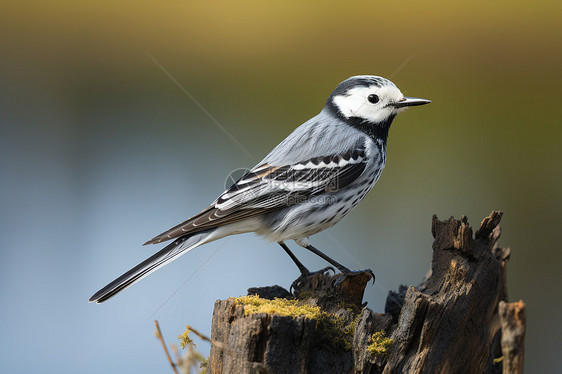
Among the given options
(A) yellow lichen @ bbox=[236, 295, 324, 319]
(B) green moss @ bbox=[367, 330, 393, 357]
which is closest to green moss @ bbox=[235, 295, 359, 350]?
(A) yellow lichen @ bbox=[236, 295, 324, 319]

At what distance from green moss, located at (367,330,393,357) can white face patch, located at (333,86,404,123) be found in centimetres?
214

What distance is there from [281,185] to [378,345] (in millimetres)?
1616

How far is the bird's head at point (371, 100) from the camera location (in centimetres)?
439

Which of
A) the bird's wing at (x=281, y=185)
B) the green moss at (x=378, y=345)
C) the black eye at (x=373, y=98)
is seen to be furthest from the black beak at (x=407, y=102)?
the green moss at (x=378, y=345)

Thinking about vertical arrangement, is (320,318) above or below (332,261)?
below

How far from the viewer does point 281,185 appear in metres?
4.11

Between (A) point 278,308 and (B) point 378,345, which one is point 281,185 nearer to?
(A) point 278,308

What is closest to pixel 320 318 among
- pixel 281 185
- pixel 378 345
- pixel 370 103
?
pixel 378 345

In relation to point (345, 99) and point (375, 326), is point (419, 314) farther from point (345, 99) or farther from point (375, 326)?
point (345, 99)

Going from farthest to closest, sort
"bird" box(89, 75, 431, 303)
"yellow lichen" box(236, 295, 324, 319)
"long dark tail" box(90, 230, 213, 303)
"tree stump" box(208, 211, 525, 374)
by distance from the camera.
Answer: "bird" box(89, 75, 431, 303) < "long dark tail" box(90, 230, 213, 303) < "yellow lichen" box(236, 295, 324, 319) < "tree stump" box(208, 211, 525, 374)

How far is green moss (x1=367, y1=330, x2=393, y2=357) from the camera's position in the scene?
2.88 meters

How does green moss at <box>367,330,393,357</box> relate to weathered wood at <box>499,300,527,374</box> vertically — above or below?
above

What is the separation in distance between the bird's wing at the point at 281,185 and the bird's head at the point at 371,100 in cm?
42

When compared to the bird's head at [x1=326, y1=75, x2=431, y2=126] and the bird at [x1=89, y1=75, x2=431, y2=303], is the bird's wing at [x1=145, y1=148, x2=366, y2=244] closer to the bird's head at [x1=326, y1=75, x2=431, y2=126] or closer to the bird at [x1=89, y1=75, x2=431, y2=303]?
the bird at [x1=89, y1=75, x2=431, y2=303]
